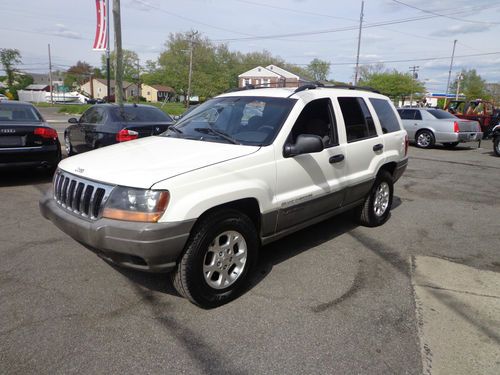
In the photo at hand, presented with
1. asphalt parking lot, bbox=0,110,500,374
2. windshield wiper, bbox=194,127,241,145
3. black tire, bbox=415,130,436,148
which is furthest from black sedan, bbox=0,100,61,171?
black tire, bbox=415,130,436,148

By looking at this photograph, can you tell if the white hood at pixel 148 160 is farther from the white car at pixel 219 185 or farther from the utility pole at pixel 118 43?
the utility pole at pixel 118 43

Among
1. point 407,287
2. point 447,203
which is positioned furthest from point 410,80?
point 407,287

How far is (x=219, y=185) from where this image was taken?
10.5 ft

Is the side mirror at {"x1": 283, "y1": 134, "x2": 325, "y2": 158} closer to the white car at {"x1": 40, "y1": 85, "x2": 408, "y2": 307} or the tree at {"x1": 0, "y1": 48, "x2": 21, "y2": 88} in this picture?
the white car at {"x1": 40, "y1": 85, "x2": 408, "y2": 307}

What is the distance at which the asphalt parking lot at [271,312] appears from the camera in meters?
2.70

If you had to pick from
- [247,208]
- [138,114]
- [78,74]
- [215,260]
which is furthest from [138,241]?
[78,74]

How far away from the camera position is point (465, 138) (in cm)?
1534

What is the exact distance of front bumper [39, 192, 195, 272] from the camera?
113 inches

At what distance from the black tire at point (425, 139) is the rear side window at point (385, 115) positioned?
36.3 feet

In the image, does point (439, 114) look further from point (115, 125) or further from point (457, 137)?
point (115, 125)

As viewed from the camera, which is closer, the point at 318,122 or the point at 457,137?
the point at 318,122

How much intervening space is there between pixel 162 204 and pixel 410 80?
63.7 m

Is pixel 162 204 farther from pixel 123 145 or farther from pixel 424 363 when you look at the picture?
pixel 424 363

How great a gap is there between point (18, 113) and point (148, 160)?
565 cm
